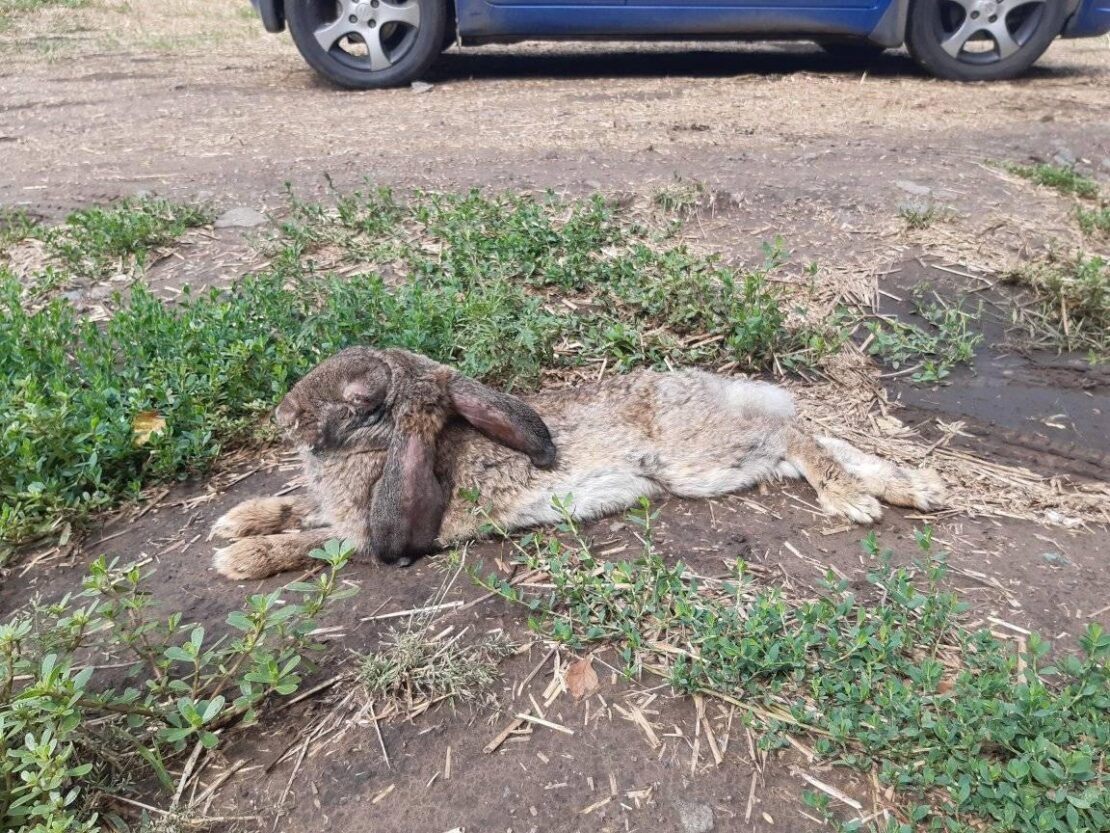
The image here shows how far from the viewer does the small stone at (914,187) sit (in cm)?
635

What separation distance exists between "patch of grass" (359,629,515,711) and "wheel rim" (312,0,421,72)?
24.6 ft

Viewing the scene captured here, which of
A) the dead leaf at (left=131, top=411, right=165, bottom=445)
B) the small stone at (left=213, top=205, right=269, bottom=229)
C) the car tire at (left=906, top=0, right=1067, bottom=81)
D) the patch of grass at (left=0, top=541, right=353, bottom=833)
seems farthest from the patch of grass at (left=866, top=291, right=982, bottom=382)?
the car tire at (left=906, top=0, right=1067, bottom=81)

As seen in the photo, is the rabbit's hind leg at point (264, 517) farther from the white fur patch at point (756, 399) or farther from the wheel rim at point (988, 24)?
the wheel rim at point (988, 24)

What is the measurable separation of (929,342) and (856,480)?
1.44 metres

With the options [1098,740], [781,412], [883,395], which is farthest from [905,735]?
[883,395]

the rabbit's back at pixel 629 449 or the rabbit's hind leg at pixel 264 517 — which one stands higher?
the rabbit's back at pixel 629 449

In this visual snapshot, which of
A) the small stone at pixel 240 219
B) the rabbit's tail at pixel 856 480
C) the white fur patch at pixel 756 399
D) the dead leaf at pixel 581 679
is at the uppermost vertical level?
the small stone at pixel 240 219

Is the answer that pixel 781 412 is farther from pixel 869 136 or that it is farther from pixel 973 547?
pixel 869 136

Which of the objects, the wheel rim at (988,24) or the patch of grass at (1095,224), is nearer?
the patch of grass at (1095,224)

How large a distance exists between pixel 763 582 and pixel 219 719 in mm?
1925

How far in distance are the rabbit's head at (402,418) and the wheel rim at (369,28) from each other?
6.33 metres

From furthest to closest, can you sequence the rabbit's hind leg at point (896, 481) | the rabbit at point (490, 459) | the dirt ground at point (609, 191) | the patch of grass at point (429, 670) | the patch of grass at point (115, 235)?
1. the patch of grass at point (115, 235)
2. the rabbit's hind leg at point (896, 481)
3. the rabbit at point (490, 459)
4. the patch of grass at point (429, 670)
5. the dirt ground at point (609, 191)

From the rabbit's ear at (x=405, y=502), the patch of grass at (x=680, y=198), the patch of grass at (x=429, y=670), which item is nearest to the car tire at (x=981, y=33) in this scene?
the patch of grass at (x=680, y=198)

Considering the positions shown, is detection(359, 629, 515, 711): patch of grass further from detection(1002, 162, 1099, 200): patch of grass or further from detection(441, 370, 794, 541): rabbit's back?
detection(1002, 162, 1099, 200): patch of grass
